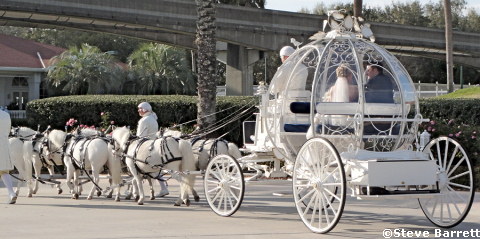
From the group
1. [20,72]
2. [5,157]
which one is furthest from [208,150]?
[20,72]

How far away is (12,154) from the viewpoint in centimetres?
1741

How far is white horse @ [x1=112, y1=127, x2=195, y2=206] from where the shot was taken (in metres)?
14.7

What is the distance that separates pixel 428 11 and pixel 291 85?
79.2 meters

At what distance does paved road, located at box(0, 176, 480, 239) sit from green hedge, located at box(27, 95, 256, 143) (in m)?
9.53

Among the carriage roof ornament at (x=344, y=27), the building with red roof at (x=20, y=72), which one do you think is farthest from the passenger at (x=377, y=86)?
the building with red roof at (x=20, y=72)

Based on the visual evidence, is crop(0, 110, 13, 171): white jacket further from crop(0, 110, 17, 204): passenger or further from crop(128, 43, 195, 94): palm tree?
crop(128, 43, 195, 94): palm tree

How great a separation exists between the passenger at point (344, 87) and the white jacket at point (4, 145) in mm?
6519

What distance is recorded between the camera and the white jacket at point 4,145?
15539 mm

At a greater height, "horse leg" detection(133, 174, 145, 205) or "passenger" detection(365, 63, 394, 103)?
"passenger" detection(365, 63, 394, 103)

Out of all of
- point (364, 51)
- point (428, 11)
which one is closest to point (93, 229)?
point (364, 51)

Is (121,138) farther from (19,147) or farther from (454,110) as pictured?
(454,110)

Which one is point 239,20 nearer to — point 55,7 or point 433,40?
point 55,7

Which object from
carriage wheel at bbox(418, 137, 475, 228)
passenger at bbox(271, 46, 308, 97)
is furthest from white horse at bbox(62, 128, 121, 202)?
carriage wheel at bbox(418, 137, 475, 228)

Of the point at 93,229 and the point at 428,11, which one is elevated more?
the point at 428,11
